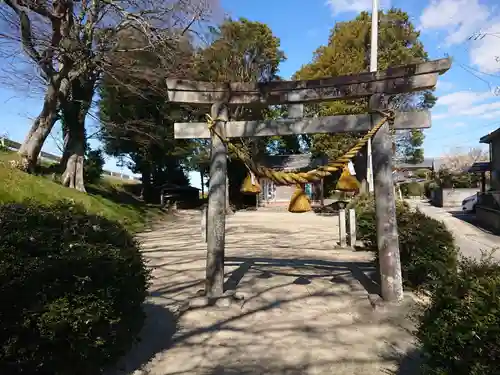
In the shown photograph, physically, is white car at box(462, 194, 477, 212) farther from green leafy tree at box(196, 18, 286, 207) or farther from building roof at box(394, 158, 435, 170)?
building roof at box(394, 158, 435, 170)

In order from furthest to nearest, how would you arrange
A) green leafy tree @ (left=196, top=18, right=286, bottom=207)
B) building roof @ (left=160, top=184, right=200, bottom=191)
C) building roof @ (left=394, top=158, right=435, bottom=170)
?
building roof @ (left=394, top=158, right=435, bottom=170)
building roof @ (left=160, top=184, right=200, bottom=191)
green leafy tree @ (left=196, top=18, right=286, bottom=207)

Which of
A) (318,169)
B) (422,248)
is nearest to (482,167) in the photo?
(422,248)

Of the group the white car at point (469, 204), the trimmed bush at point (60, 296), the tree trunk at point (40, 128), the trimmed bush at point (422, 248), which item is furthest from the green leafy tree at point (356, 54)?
the trimmed bush at point (60, 296)

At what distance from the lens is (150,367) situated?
4039 millimetres

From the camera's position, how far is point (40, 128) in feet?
54.6

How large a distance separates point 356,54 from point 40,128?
71.9ft

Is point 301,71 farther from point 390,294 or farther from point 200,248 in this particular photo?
point 390,294

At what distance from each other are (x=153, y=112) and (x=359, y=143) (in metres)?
22.0

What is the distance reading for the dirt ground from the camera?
4.04 metres

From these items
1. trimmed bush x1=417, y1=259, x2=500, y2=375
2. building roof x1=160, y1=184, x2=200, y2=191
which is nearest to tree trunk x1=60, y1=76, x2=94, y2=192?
building roof x1=160, y1=184, x2=200, y2=191

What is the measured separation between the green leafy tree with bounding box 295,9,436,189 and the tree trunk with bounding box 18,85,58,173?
16541 mm

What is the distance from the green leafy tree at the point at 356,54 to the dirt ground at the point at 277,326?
21.2 meters

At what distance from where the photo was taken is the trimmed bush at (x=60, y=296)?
9.66ft

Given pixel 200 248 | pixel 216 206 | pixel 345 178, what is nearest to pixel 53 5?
pixel 200 248
